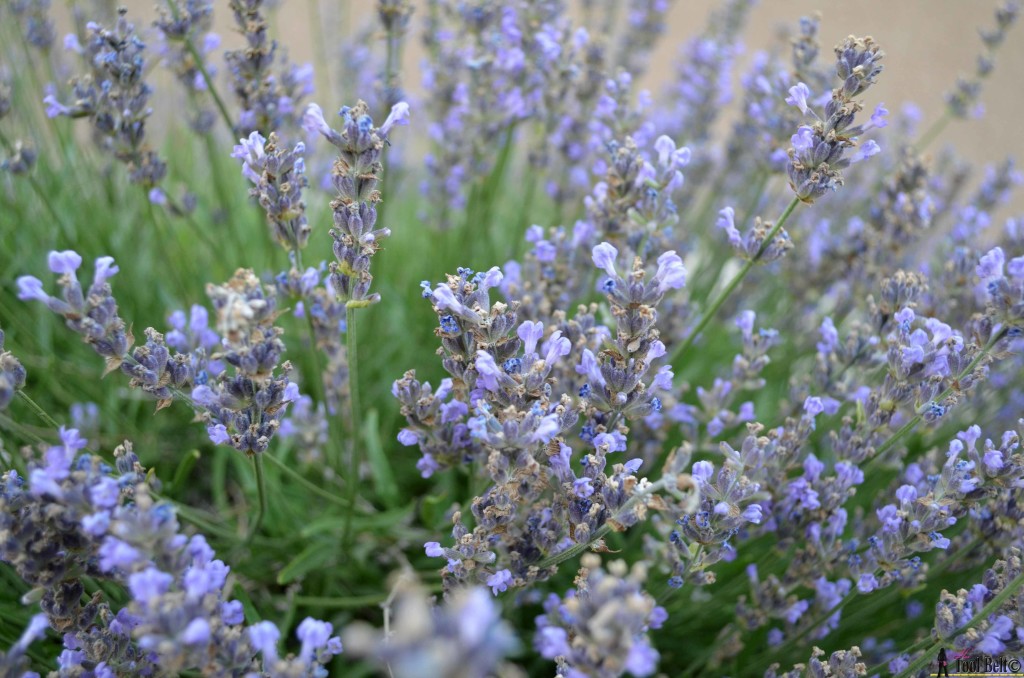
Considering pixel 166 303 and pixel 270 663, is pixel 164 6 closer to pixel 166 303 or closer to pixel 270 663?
pixel 166 303

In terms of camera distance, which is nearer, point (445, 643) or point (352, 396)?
point (445, 643)

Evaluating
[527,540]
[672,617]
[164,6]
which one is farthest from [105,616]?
[164,6]

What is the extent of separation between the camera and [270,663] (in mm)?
968

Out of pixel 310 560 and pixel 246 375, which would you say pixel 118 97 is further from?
pixel 310 560

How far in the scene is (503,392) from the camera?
117cm

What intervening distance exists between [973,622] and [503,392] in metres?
0.82

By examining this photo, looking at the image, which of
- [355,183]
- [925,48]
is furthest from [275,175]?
[925,48]

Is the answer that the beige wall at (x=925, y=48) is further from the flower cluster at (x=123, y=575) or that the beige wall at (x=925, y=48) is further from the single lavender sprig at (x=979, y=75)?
the flower cluster at (x=123, y=575)

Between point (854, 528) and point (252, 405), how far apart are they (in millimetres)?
1245

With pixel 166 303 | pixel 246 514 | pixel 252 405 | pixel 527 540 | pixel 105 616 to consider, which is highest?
pixel 166 303

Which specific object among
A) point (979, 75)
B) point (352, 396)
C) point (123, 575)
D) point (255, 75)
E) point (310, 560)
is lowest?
point (123, 575)

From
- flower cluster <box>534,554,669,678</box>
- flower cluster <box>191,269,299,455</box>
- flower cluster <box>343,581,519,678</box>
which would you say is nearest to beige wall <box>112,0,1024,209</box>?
flower cluster <box>191,269,299,455</box>

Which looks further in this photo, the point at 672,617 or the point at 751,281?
the point at 751,281

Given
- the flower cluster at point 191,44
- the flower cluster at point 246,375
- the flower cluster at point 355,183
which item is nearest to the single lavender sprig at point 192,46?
the flower cluster at point 191,44
